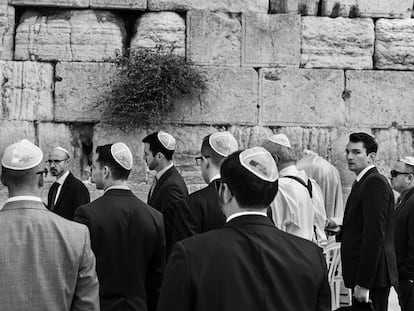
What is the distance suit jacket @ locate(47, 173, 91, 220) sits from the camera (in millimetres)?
6930

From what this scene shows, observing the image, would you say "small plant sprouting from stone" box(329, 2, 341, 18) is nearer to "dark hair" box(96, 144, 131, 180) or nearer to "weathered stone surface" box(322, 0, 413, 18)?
"weathered stone surface" box(322, 0, 413, 18)

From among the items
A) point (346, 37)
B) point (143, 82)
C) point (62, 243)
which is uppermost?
point (346, 37)

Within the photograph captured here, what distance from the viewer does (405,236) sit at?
6.48m

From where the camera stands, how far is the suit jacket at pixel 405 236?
6.33 m

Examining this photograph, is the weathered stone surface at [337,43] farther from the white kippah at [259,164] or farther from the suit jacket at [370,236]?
the white kippah at [259,164]

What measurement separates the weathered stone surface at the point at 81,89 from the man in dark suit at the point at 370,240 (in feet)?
12.6

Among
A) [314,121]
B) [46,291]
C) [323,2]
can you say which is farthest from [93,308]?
[323,2]

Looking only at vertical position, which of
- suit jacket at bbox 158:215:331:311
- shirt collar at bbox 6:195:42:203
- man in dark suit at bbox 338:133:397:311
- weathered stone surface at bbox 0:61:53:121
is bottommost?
man in dark suit at bbox 338:133:397:311

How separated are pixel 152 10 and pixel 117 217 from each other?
4.68m

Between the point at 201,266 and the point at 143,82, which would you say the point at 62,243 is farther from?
the point at 143,82

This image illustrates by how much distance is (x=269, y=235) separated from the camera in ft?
9.52

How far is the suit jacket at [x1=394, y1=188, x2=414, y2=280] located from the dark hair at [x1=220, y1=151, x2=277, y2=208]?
12.3ft

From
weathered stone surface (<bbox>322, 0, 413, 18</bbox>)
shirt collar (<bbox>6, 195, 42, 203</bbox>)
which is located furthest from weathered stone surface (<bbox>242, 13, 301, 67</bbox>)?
shirt collar (<bbox>6, 195, 42, 203</bbox>)

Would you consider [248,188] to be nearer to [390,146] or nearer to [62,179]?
[62,179]
